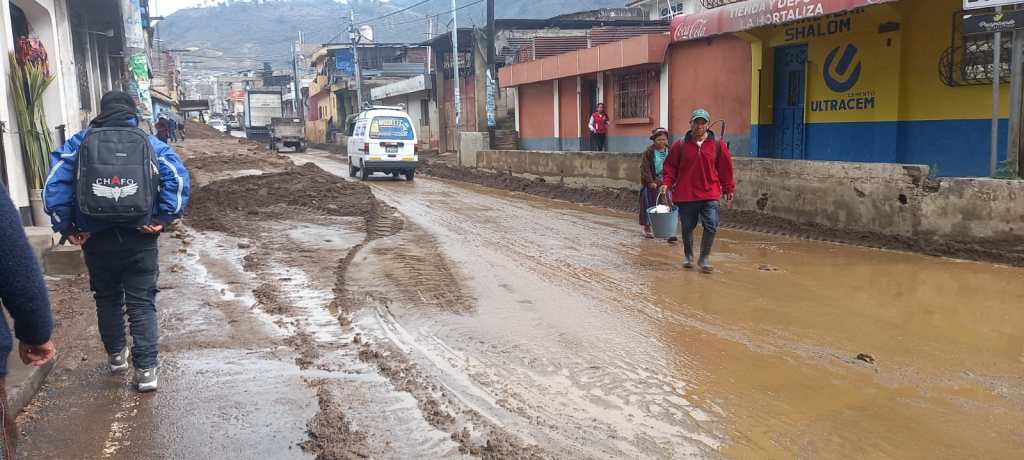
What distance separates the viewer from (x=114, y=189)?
464cm

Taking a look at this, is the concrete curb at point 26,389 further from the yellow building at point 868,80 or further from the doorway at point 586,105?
the doorway at point 586,105

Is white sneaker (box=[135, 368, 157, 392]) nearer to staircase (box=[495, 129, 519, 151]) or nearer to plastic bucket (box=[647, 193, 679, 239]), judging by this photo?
plastic bucket (box=[647, 193, 679, 239])

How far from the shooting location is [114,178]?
15.3 ft

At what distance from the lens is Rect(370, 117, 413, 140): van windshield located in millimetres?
22297

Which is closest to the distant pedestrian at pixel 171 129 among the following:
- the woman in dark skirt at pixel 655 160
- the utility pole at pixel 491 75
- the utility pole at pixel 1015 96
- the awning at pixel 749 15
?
the utility pole at pixel 491 75

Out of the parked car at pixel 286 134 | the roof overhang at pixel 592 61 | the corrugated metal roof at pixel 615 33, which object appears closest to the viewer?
the roof overhang at pixel 592 61

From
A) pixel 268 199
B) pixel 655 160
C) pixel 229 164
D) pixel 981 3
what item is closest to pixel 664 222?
pixel 655 160

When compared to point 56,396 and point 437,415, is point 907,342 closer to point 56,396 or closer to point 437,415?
point 437,415

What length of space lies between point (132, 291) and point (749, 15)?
14.1 meters

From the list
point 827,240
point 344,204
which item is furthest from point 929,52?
point 344,204

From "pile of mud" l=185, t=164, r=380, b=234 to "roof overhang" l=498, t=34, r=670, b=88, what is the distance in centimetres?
908

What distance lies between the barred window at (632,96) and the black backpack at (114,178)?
19437 mm

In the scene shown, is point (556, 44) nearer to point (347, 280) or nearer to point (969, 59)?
point (969, 59)

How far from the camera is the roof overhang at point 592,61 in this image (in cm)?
2134
